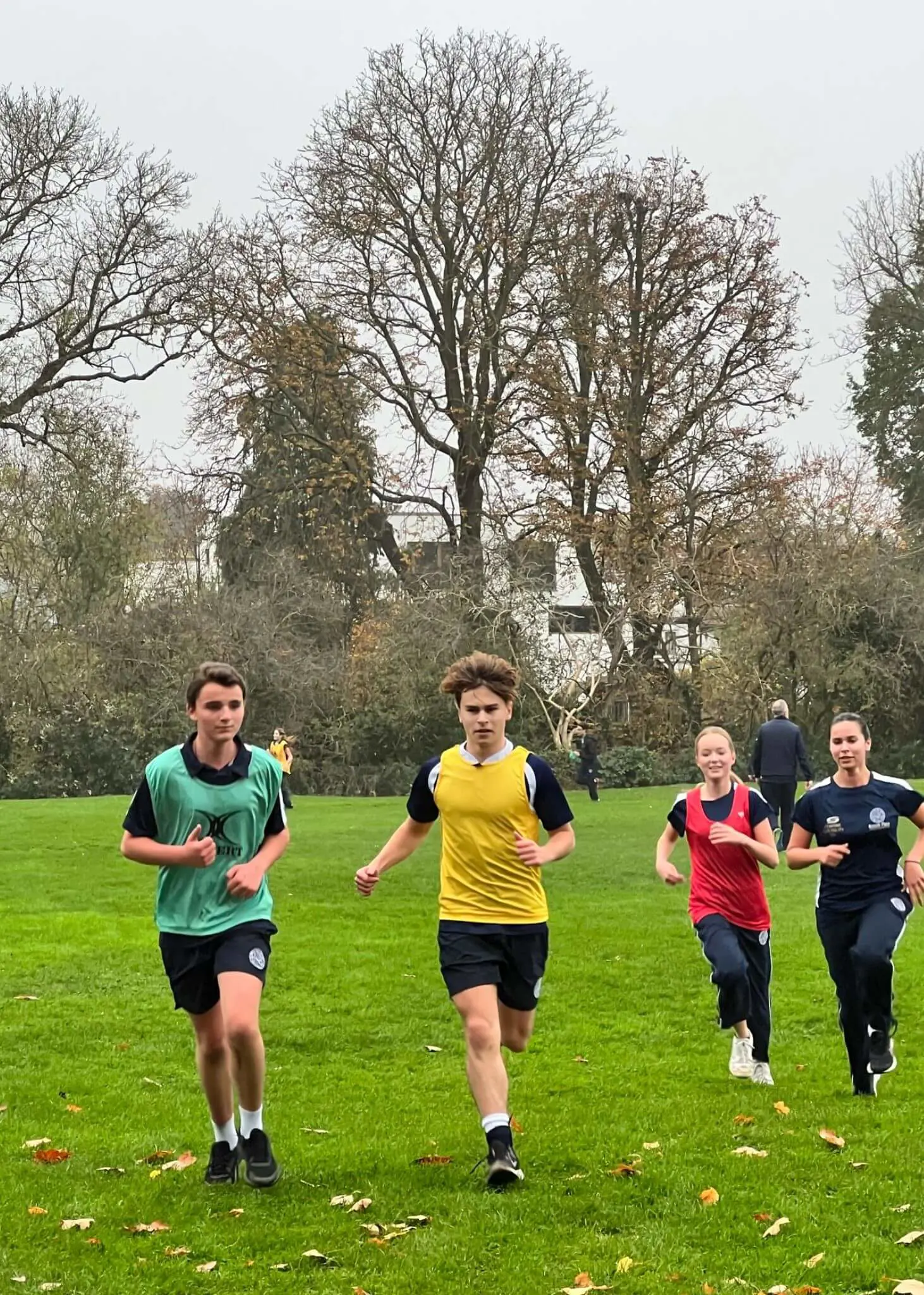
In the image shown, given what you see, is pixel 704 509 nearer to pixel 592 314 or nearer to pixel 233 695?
pixel 592 314

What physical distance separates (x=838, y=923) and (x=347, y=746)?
32481 millimetres

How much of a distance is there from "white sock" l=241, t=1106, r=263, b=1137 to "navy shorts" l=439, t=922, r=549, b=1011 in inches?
37.7

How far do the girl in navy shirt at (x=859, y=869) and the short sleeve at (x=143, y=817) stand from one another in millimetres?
3404

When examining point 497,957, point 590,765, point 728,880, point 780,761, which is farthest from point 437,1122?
point 590,765

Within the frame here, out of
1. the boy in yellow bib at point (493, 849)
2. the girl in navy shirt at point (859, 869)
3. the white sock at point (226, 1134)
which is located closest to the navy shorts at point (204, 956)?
the white sock at point (226, 1134)

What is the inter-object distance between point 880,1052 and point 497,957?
105 inches

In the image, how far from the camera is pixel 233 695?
6.23 metres

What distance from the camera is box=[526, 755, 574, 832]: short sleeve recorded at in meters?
6.48

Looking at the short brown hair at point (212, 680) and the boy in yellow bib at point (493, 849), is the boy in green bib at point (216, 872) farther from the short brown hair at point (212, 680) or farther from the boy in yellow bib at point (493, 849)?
the boy in yellow bib at point (493, 849)

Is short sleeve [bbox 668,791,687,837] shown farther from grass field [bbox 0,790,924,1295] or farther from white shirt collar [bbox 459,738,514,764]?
white shirt collar [bbox 459,738,514,764]

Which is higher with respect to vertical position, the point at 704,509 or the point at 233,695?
the point at 704,509

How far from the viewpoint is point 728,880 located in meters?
8.34

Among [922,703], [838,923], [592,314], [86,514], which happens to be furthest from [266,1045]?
[86,514]

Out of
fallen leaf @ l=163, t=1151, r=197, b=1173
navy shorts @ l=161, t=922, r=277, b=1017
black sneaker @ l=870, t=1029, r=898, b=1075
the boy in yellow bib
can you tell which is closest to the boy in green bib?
navy shorts @ l=161, t=922, r=277, b=1017
